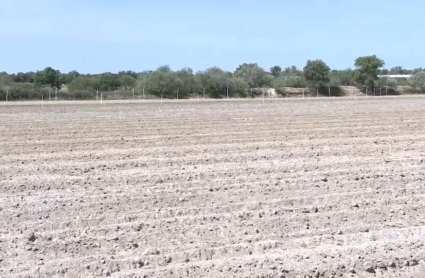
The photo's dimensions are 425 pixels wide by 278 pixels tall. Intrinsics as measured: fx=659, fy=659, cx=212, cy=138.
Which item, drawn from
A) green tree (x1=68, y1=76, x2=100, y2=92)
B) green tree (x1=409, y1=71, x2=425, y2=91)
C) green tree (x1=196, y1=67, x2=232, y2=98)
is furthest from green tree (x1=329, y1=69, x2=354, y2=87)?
green tree (x1=68, y1=76, x2=100, y2=92)

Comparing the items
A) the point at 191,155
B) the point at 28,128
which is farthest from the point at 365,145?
the point at 28,128

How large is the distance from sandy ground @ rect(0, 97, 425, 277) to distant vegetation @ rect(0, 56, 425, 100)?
51201 mm

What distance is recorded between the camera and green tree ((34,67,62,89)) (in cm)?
9162

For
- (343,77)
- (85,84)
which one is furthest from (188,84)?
(343,77)

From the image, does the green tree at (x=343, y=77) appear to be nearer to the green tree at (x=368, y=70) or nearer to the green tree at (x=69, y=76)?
the green tree at (x=368, y=70)

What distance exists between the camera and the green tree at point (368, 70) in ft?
323

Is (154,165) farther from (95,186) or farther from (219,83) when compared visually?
(219,83)

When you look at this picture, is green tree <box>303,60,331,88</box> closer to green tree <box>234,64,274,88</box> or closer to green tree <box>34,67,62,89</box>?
green tree <box>234,64,274,88</box>

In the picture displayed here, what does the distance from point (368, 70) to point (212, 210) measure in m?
94.8

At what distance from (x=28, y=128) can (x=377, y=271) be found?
18.9 meters

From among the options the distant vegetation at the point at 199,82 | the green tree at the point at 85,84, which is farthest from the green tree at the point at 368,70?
the green tree at the point at 85,84

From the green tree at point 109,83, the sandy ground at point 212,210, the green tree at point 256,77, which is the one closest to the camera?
the sandy ground at point 212,210

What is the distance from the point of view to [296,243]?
7.29 metres

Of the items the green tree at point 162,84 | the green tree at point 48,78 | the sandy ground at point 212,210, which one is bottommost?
the sandy ground at point 212,210
